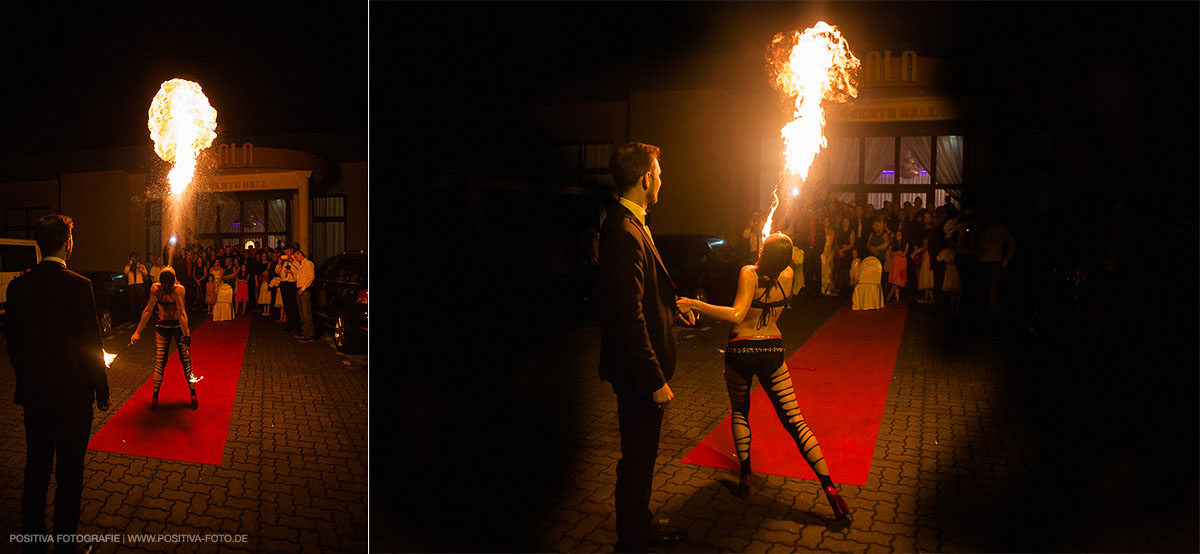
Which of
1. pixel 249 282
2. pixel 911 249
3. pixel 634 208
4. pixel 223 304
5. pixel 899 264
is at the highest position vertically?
pixel 634 208

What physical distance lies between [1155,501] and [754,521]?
8.43 feet

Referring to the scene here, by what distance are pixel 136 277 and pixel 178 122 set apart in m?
3.52

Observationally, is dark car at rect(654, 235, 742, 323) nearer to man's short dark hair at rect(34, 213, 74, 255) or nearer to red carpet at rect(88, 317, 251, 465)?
red carpet at rect(88, 317, 251, 465)

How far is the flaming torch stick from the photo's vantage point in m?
10.7

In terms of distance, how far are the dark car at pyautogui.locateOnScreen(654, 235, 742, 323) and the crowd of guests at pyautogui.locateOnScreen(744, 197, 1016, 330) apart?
1014 mm

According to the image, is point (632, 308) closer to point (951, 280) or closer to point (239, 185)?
point (951, 280)

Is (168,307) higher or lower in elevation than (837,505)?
higher

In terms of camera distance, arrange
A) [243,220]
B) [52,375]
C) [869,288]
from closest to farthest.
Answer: [52,375] → [869,288] → [243,220]

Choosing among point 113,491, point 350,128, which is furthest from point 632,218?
point 350,128

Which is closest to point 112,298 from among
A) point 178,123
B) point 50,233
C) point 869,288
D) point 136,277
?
point 178,123

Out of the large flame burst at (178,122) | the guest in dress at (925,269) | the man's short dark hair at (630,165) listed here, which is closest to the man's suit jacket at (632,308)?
the man's short dark hair at (630,165)

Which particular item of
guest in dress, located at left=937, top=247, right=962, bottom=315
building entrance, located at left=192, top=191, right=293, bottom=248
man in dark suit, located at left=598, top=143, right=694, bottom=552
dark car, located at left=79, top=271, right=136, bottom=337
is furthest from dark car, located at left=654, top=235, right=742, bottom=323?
man in dark suit, located at left=598, top=143, right=694, bottom=552

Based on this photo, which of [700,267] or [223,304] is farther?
[223,304]

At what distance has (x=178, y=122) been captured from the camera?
38.3 feet
